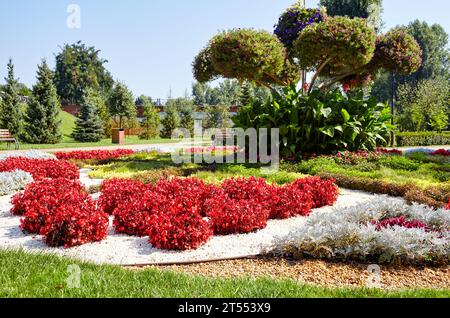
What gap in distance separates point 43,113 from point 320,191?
2365 centimetres

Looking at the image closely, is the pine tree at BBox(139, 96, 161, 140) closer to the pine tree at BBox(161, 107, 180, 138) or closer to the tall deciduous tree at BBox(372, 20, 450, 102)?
the pine tree at BBox(161, 107, 180, 138)

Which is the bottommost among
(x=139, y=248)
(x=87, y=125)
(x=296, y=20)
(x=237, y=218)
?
(x=139, y=248)

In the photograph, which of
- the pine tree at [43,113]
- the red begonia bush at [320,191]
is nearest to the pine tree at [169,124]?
the pine tree at [43,113]

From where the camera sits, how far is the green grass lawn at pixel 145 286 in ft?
9.98

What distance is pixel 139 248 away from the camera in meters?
4.59

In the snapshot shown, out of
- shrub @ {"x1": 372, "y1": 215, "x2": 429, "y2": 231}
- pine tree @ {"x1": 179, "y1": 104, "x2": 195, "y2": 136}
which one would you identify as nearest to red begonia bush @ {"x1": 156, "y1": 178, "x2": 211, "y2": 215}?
shrub @ {"x1": 372, "y1": 215, "x2": 429, "y2": 231}

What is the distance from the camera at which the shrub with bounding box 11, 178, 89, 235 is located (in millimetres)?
5145

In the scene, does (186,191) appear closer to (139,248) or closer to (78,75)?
(139,248)

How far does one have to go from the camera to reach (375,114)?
13.1 metres

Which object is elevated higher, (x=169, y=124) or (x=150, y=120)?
(x=150, y=120)

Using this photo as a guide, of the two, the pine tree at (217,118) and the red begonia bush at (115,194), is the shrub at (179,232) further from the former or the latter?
the pine tree at (217,118)

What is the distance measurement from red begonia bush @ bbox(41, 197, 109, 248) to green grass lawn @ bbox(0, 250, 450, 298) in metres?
0.91

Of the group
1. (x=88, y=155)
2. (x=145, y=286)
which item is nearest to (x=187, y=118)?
(x=88, y=155)
